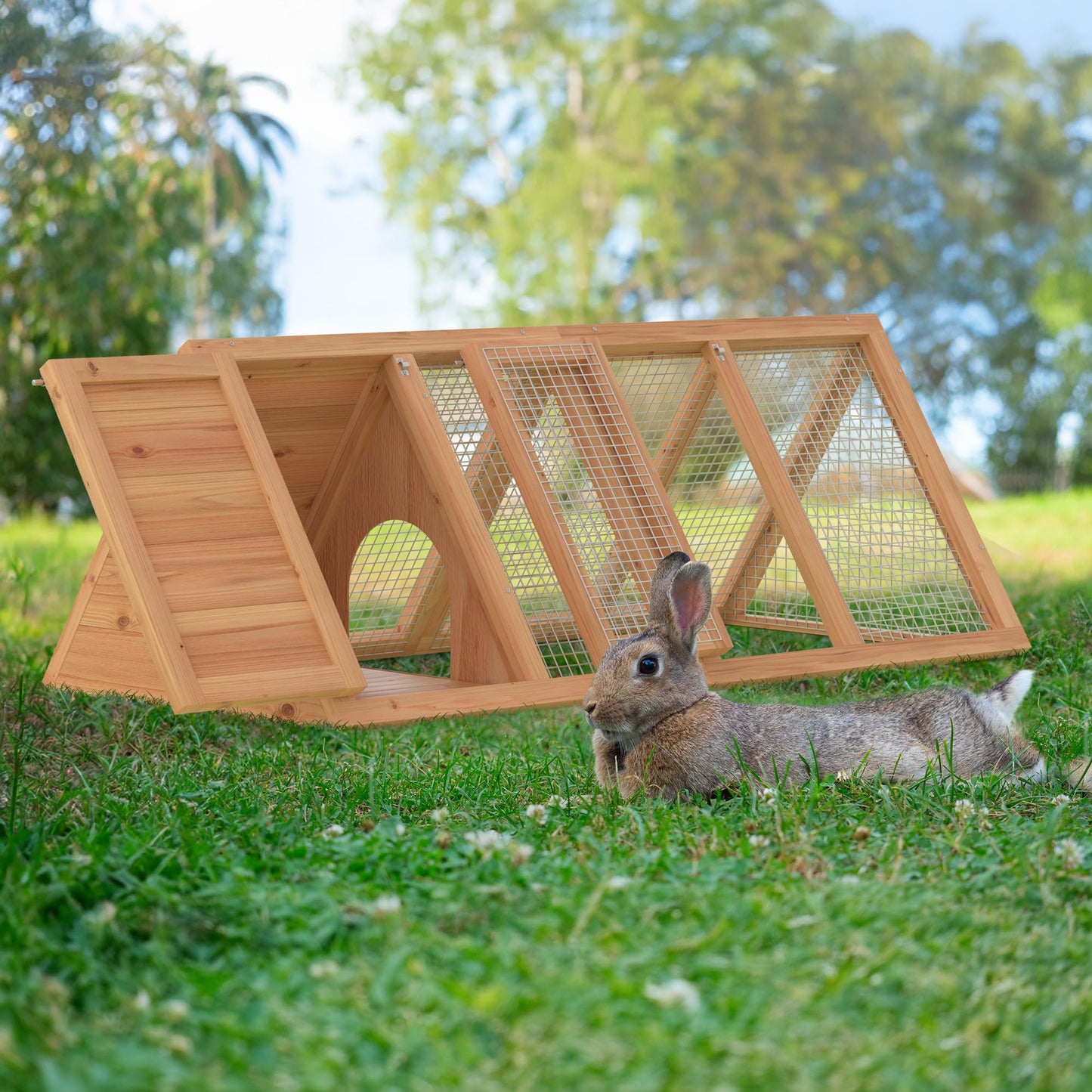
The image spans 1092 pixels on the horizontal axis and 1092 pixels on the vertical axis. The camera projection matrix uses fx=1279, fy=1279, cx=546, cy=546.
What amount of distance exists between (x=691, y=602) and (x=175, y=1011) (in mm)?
2045

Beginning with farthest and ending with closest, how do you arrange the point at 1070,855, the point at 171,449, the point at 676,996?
the point at 171,449, the point at 1070,855, the point at 676,996

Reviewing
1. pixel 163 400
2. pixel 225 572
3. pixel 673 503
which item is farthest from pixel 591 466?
pixel 163 400

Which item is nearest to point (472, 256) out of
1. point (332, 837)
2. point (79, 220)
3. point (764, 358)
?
point (79, 220)

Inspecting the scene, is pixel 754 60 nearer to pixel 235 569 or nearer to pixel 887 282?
pixel 887 282

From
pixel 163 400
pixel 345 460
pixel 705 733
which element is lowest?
pixel 705 733

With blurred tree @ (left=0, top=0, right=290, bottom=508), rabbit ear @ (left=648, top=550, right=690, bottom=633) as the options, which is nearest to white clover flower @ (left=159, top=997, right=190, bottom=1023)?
rabbit ear @ (left=648, top=550, right=690, bottom=633)

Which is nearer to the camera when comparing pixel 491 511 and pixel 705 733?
pixel 705 733

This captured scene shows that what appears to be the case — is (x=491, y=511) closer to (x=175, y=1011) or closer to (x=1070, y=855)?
(x=1070, y=855)

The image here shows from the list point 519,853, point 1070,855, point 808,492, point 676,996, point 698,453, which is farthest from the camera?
point 698,453

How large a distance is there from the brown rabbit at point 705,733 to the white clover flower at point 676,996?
1491 millimetres

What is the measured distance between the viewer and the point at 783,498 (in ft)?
17.9

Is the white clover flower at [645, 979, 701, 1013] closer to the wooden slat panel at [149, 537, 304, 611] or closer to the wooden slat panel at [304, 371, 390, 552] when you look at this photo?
the wooden slat panel at [149, 537, 304, 611]

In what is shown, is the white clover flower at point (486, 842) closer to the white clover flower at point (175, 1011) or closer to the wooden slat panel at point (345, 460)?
the white clover flower at point (175, 1011)

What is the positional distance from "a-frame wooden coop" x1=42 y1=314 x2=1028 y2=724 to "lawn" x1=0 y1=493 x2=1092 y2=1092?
0.70 metres
